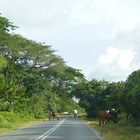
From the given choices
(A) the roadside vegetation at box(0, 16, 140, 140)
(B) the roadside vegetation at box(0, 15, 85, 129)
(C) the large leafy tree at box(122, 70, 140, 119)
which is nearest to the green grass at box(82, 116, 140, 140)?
(C) the large leafy tree at box(122, 70, 140, 119)

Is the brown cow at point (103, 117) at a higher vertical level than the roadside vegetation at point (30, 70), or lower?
lower

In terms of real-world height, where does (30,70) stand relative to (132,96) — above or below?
above

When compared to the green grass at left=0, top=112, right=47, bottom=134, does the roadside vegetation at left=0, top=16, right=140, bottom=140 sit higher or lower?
higher

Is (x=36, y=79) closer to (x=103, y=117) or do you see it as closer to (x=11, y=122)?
(x=11, y=122)

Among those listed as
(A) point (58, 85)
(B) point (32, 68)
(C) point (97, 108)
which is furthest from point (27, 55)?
(A) point (58, 85)

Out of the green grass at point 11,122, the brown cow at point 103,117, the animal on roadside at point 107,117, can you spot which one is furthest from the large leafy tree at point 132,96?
the green grass at point 11,122

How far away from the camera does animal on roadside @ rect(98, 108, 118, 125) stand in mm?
51850

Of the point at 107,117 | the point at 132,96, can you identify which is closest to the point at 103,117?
the point at 107,117

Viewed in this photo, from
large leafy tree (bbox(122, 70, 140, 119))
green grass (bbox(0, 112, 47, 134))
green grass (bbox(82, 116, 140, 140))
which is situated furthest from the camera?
green grass (bbox(0, 112, 47, 134))

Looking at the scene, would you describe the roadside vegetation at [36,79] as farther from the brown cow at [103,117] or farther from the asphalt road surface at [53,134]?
the asphalt road surface at [53,134]

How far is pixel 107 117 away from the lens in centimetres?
5338

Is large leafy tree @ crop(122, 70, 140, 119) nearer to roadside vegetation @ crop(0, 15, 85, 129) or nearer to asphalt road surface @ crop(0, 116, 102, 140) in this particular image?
asphalt road surface @ crop(0, 116, 102, 140)

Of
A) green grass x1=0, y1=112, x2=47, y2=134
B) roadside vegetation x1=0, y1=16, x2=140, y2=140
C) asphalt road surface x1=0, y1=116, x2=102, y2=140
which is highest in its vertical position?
roadside vegetation x1=0, y1=16, x2=140, y2=140

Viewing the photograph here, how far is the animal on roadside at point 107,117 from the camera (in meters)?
51.8
